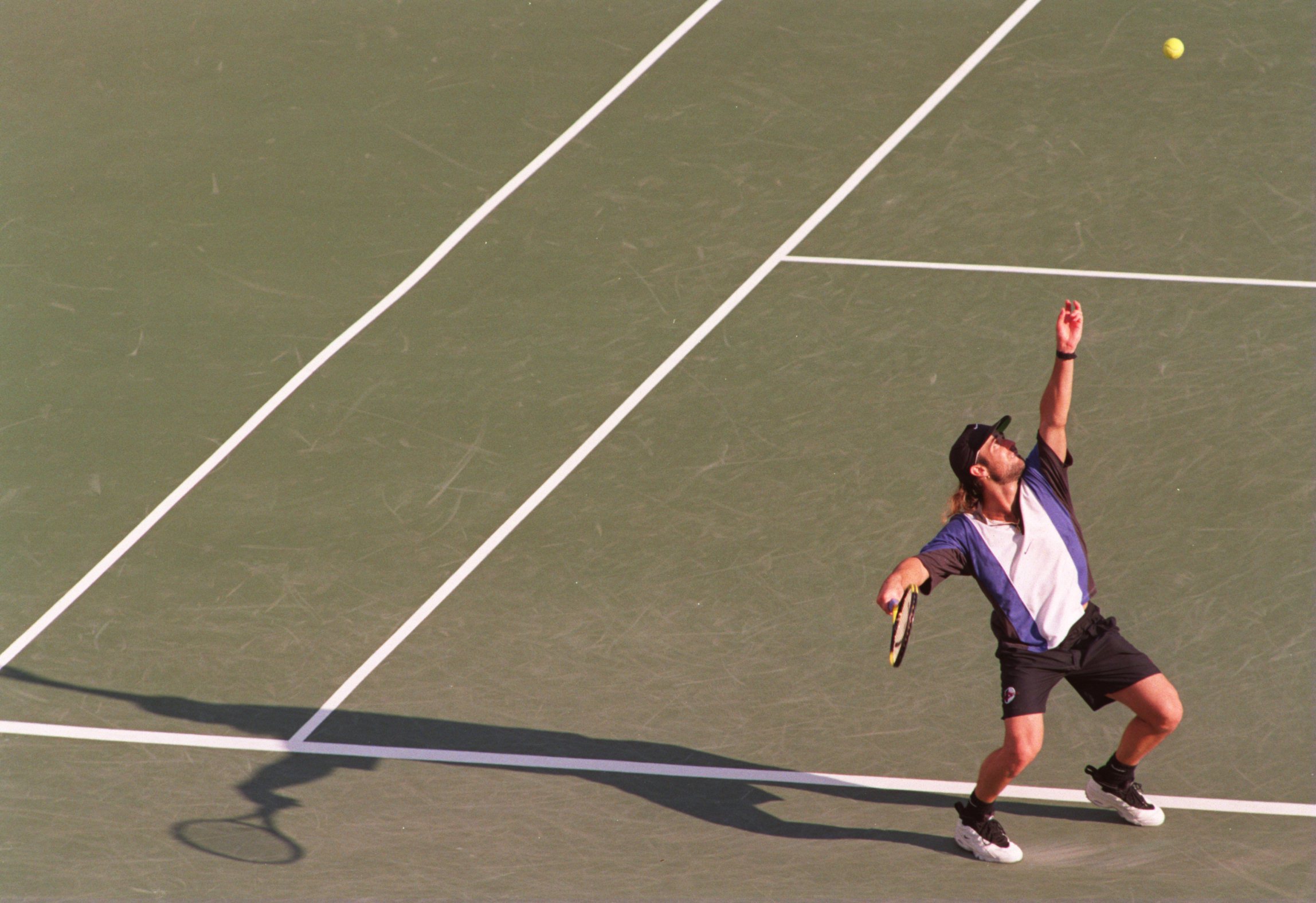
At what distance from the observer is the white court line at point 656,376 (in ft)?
22.9

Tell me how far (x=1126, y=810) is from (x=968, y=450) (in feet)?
5.03

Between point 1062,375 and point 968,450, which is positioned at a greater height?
point 1062,375

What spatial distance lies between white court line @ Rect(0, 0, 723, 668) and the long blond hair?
13.4 feet

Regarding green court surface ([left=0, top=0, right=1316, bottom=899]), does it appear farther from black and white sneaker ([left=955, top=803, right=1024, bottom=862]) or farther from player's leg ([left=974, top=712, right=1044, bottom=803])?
player's leg ([left=974, top=712, right=1044, bottom=803])

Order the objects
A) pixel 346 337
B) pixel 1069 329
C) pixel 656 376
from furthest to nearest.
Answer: pixel 346 337, pixel 656 376, pixel 1069 329

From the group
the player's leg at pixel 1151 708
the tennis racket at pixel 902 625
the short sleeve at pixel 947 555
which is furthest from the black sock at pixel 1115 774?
the tennis racket at pixel 902 625

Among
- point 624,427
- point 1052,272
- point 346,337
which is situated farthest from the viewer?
point 1052,272

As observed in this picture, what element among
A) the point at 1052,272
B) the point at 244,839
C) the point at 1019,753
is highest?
the point at 1052,272

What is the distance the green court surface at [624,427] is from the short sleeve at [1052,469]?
1.27m

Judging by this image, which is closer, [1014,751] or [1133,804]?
[1014,751]

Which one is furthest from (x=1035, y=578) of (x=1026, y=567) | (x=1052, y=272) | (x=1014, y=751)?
(x=1052, y=272)

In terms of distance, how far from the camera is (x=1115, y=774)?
582cm

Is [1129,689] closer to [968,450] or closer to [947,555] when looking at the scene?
[947,555]

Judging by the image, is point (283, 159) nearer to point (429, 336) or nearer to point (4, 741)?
point (429, 336)
